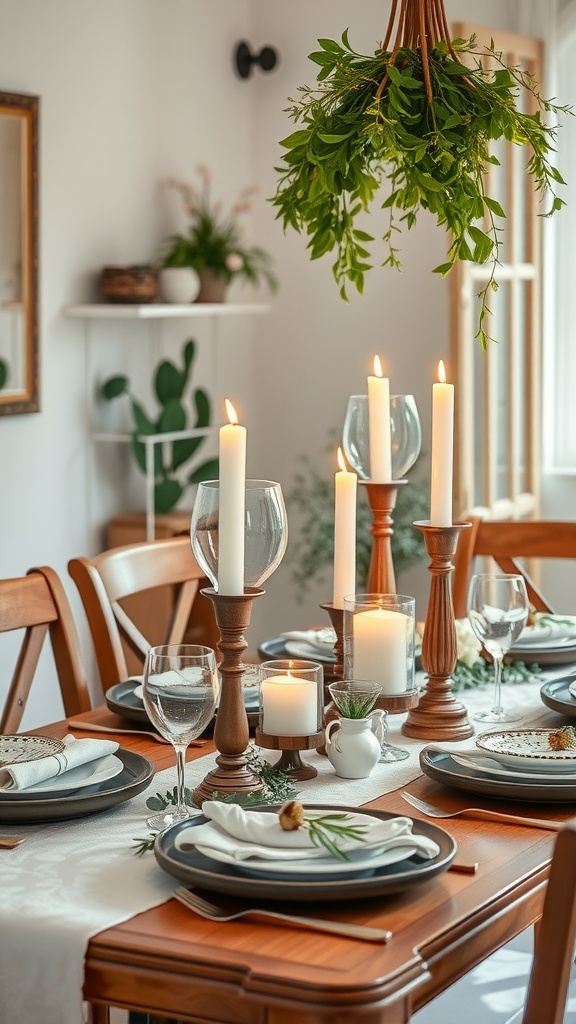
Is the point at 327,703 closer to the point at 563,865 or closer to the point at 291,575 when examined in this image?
the point at 563,865

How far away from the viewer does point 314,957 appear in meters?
1.04

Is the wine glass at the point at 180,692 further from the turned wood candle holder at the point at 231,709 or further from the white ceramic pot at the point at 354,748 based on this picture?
the white ceramic pot at the point at 354,748

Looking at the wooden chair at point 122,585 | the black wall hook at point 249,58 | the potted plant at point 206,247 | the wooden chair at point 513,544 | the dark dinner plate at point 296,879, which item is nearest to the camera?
the dark dinner plate at point 296,879

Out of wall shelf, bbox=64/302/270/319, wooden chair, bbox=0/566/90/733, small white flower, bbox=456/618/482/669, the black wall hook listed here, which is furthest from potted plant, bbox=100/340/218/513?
small white flower, bbox=456/618/482/669

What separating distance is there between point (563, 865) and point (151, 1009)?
35 centimetres

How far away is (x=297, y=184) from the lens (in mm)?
1812

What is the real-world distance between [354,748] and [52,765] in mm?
347

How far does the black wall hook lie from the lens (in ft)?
14.1

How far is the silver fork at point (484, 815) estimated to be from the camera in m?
1.38

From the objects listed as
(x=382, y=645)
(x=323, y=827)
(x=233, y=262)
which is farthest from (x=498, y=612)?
A: (x=233, y=262)

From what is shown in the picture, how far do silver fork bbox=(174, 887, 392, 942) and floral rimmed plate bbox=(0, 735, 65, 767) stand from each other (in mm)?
383

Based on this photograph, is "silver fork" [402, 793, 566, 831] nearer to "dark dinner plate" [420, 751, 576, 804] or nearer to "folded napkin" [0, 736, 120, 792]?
"dark dinner plate" [420, 751, 576, 804]

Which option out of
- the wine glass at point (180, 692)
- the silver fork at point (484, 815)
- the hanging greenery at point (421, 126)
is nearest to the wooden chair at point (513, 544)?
the hanging greenery at point (421, 126)

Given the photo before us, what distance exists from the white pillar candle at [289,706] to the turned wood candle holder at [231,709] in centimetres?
6
